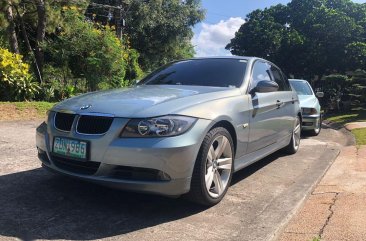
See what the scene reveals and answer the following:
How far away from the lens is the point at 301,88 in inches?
463

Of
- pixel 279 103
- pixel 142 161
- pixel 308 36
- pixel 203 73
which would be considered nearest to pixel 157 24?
pixel 308 36

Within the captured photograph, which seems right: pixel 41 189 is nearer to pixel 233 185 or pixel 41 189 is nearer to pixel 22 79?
pixel 233 185

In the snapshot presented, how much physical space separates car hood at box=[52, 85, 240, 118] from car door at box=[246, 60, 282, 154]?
407 millimetres

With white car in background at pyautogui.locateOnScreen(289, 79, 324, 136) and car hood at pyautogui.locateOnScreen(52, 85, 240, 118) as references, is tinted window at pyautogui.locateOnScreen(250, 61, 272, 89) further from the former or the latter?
white car in background at pyautogui.locateOnScreen(289, 79, 324, 136)

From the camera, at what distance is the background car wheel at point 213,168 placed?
159 inches

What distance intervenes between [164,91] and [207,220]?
148 cm

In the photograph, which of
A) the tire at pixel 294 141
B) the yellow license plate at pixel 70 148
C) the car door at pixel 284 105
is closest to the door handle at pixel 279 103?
the car door at pixel 284 105

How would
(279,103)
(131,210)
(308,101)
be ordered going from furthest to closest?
1. (308,101)
2. (279,103)
3. (131,210)

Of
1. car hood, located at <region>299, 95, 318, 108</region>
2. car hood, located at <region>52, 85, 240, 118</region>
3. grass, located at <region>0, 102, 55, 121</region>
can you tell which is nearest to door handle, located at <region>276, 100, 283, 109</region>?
car hood, located at <region>52, 85, 240, 118</region>

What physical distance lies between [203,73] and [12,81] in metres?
9.32

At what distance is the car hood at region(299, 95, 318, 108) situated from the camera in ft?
34.6

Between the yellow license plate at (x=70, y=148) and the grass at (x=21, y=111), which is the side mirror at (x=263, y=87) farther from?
the grass at (x=21, y=111)

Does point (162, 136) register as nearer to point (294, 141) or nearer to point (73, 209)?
point (73, 209)

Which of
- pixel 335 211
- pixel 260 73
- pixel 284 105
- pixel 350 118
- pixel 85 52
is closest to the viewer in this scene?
pixel 335 211
